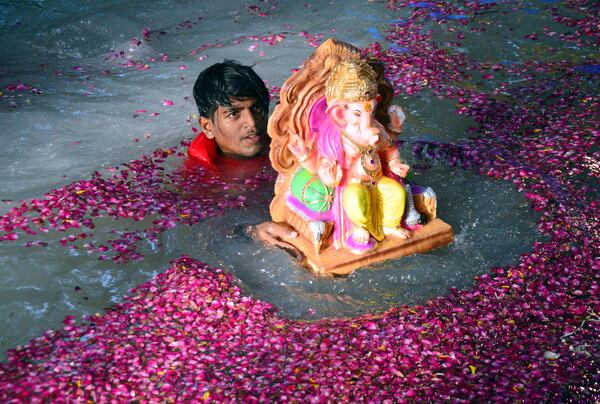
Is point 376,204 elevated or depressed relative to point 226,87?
depressed

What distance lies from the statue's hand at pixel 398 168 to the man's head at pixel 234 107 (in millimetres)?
1560

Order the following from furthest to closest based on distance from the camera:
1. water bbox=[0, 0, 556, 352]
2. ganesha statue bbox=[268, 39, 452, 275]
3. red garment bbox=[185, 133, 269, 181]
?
red garment bbox=[185, 133, 269, 181], water bbox=[0, 0, 556, 352], ganesha statue bbox=[268, 39, 452, 275]

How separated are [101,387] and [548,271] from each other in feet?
8.94

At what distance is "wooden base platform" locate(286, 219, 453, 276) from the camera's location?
4.73 meters

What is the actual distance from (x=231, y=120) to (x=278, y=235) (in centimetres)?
135

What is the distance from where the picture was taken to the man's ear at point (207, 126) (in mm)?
6168

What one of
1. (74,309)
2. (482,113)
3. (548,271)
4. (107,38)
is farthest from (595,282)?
(107,38)

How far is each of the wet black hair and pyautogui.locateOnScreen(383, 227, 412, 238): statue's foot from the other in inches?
66.6

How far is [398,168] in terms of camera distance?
4.79m

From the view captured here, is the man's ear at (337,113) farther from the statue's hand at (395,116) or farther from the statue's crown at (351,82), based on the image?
the statue's hand at (395,116)

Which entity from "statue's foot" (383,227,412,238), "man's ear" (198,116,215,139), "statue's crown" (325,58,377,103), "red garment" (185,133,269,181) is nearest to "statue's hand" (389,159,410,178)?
"statue's foot" (383,227,412,238)

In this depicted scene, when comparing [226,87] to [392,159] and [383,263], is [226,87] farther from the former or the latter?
[383,263]

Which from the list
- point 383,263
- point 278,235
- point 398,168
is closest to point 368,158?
point 398,168

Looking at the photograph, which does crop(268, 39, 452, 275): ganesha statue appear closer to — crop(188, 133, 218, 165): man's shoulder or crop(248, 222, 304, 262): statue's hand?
crop(248, 222, 304, 262): statue's hand
